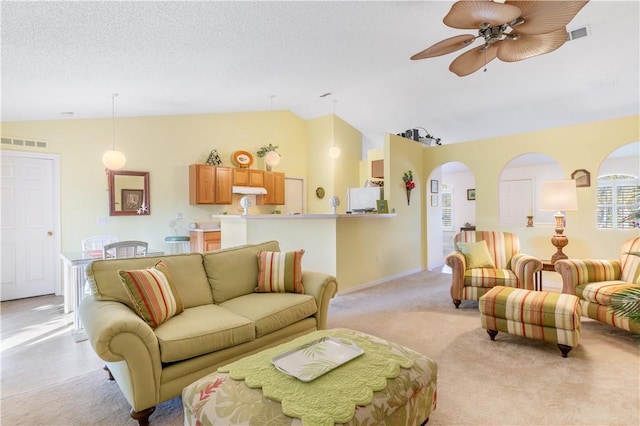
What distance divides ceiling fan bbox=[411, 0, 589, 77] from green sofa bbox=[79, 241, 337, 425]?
2279 mm

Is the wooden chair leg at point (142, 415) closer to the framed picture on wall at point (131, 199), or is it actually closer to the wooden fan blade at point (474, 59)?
the wooden fan blade at point (474, 59)

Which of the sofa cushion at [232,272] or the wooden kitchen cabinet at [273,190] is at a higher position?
the wooden kitchen cabinet at [273,190]

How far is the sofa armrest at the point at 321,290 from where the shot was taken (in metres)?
2.77

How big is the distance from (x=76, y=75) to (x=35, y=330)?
2.73m

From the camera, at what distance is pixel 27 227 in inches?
179

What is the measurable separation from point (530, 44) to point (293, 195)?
548cm

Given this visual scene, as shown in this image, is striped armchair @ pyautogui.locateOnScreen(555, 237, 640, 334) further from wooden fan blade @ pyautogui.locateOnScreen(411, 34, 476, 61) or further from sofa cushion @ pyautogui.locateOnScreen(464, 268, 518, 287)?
wooden fan blade @ pyautogui.locateOnScreen(411, 34, 476, 61)

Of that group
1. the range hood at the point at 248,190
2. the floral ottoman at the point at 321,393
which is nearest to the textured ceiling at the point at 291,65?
the range hood at the point at 248,190

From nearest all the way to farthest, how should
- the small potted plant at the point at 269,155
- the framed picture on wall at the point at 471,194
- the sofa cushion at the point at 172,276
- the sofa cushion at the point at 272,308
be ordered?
1. the sofa cushion at the point at 172,276
2. the sofa cushion at the point at 272,308
3. the small potted plant at the point at 269,155
4. the framed picture on wall at the point at 471,194

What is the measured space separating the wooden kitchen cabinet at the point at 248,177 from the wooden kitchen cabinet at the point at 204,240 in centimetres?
117

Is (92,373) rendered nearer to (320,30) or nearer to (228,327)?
(228,327)

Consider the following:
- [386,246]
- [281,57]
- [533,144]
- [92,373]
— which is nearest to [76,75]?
[281,57]

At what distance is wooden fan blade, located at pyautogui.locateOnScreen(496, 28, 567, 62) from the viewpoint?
2.39m

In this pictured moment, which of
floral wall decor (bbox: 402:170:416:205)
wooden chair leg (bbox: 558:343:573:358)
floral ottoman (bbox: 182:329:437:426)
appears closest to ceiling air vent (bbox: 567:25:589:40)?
floral wall decor (bbox: 402:170:416:205)
